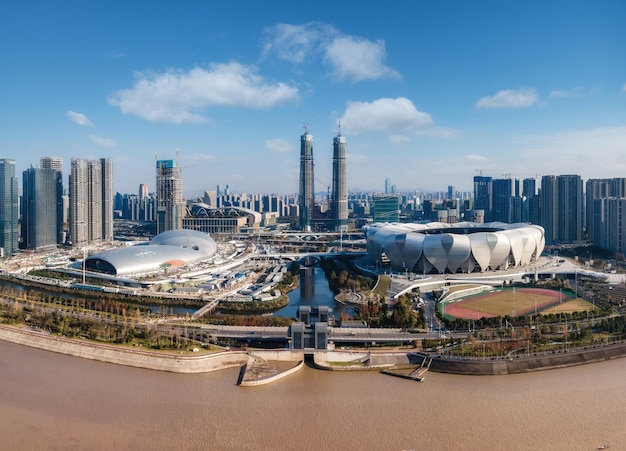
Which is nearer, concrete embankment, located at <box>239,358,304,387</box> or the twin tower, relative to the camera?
concrete embankment, located at <box>239,358,304,387</box>

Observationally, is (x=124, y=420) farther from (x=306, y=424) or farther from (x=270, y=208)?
(x=270, y=208)

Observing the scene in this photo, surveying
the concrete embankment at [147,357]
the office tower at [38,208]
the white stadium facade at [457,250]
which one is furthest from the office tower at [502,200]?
the concrete embankment at [147,357]

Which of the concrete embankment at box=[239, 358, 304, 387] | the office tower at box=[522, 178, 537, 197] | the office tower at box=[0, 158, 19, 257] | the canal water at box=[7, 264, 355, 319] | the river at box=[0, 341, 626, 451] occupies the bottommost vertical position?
the river at box=[0, 341, 626, 451]

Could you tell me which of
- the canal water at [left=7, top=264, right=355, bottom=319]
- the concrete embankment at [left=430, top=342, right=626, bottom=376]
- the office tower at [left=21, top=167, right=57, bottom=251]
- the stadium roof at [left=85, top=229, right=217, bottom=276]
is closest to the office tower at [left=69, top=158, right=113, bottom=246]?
the office tower at [left=21, top=167, right=57, bottom=251]

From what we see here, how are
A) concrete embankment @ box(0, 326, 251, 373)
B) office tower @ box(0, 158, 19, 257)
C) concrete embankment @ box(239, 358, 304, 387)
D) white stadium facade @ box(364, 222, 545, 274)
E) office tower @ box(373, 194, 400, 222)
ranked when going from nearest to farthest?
concrete embankment @ box(239, 358, 304, 387) → concrete embankment @ box(0, 326, 251, 373) → white stadium facade @ box(364, 222, 545, 274) → office tower @ box(0, 158, 19, 257) → office tower @ box(373, 194, 400, 222)

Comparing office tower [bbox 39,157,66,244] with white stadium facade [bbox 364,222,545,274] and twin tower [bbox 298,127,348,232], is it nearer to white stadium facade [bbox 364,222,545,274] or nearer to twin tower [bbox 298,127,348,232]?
twin tower [bbox 298,127,348,232]

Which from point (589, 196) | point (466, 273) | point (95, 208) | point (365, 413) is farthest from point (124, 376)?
point (589, 196)

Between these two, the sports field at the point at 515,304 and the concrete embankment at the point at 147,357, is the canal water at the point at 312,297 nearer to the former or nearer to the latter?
the sports field at the point at 515,304
